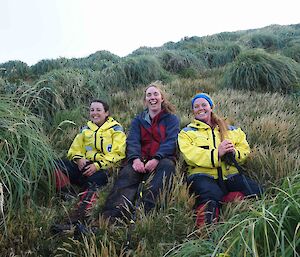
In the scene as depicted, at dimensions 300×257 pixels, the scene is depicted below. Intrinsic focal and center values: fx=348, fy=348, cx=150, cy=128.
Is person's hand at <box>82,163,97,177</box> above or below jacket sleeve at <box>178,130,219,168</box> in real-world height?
below

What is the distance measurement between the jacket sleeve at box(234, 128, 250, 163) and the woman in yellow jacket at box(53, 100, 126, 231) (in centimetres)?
152

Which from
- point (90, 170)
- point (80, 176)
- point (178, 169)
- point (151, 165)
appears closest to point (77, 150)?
point (80, 176)

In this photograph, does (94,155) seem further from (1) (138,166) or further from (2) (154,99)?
(2) (154,99)

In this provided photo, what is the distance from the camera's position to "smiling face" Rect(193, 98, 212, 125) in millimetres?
4539

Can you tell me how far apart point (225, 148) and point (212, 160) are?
0.20 meters

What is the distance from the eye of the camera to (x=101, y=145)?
4879 millimetres

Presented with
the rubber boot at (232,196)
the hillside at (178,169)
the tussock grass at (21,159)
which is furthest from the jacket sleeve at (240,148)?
the tussock grass at (21,159)

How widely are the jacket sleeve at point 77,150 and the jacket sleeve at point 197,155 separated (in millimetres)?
1470

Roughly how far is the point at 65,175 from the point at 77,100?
10.1 ft

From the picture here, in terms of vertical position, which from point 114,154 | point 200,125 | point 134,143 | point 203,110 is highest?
point 203,110

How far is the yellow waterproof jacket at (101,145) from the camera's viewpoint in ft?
15.4

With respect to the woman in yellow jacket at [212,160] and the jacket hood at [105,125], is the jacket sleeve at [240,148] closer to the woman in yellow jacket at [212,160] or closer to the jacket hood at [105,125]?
the woman in yellow jacket at [212,160]

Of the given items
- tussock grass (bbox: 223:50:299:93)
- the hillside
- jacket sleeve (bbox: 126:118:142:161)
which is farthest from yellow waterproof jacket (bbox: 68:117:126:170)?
tussock grass (bbox: 223:50:299:93)

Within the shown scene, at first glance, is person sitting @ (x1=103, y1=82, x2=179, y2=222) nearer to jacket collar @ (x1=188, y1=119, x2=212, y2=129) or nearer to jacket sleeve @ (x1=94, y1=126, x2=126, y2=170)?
jacket sleeve @ (x1=94, y1=126, x2=126, y2=170)
